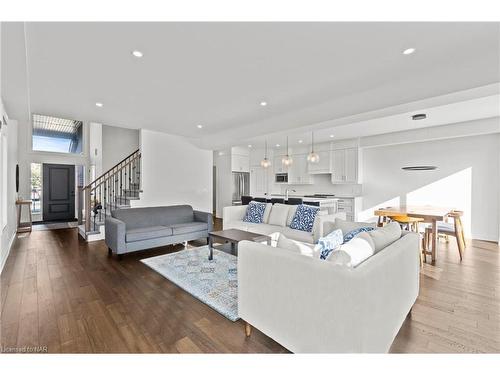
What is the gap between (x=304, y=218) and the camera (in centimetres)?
408

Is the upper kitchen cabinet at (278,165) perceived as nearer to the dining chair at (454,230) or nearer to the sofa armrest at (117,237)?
the dining chair at (454,230)

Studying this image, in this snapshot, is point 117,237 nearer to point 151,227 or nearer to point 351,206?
point 151,227

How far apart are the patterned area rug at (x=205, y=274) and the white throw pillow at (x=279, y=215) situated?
1.17 meters

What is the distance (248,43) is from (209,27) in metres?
0.36

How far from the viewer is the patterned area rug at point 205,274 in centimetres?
237

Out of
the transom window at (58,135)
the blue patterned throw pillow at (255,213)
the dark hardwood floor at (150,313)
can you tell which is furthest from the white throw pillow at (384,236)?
the transom window at (58,135)

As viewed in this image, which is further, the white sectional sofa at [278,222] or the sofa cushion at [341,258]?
the white sectional sofa at [278,222]

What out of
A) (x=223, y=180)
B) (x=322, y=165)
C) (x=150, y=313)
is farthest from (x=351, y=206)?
(x=150, y=313)

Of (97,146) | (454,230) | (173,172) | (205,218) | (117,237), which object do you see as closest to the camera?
(117,237)

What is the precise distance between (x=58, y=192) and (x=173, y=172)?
4.85 metres

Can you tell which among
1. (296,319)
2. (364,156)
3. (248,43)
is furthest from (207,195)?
(296,319)

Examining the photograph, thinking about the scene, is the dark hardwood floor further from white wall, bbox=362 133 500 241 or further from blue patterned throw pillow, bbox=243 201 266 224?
blue patterned throw pillow, bbox=243 201 266 224

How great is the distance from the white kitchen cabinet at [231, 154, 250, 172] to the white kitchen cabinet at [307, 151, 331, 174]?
7.38 ft
